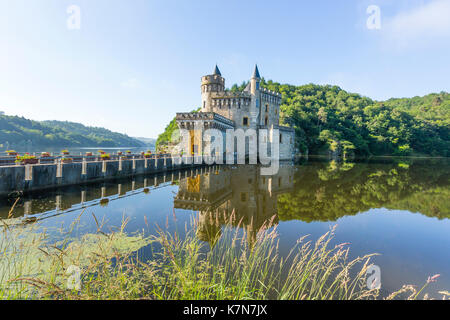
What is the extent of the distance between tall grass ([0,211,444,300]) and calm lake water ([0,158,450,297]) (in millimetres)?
661

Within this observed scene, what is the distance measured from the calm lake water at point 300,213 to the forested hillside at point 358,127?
49086 millimetres

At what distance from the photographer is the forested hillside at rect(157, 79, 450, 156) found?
65000 millimetres

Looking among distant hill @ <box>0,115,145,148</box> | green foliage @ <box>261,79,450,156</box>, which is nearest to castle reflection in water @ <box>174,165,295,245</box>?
green foliage @ <box>261,79,450,156</box>

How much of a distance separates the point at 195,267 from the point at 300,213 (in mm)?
6154

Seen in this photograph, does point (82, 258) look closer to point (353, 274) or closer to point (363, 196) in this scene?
point (353, 274)

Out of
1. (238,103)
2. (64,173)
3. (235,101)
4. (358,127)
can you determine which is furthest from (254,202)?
(358,127)

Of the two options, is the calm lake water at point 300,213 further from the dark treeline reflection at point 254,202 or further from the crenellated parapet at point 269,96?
the crenellated parapet at point 269,96

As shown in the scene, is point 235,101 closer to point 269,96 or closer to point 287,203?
point 269,96

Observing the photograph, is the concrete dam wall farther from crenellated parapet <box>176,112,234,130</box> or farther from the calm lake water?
crenellated parapet <box>176,112,234,130</box>

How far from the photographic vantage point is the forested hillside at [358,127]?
65000 mm

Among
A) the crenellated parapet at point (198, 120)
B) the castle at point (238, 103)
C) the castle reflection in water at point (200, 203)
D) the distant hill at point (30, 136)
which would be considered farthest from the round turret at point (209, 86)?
the distant hill at point (30, 136)

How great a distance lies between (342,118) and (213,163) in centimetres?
6405
